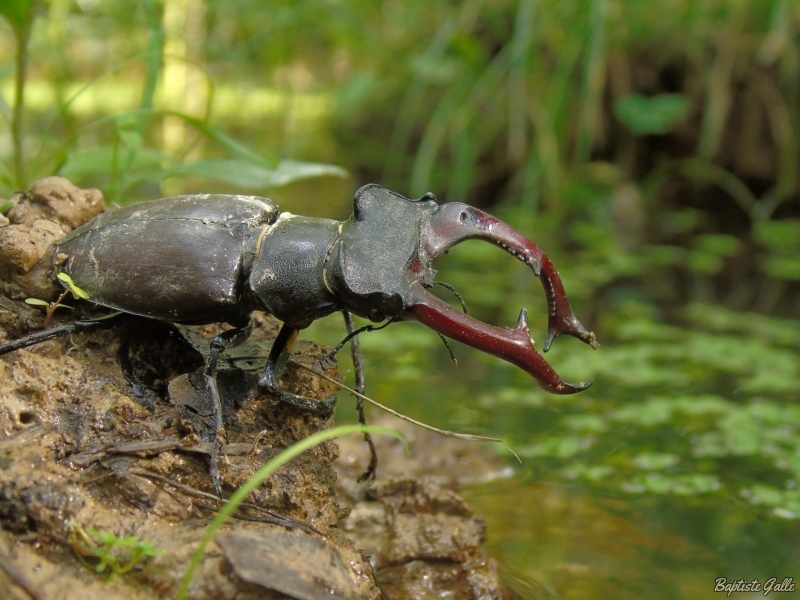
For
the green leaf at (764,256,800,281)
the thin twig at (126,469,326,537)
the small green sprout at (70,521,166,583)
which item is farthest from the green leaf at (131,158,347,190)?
the green leaf at (764,256,800,281)

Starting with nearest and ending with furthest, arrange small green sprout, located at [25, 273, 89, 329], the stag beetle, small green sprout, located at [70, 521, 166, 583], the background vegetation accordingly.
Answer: small green sprout, located at [70, 521, 166, 583]
the stag beetle
small green sprout, located at [25, 273, 89, 329]
the background vegetation

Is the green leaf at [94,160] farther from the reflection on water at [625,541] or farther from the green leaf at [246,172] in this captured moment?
the reflection on water at [625,541]

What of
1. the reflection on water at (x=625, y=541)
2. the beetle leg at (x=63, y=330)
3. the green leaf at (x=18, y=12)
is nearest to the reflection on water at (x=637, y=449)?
the reflection on water at (x=625, y=541)

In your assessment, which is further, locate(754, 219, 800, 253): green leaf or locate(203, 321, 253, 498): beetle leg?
locate(754, 219, 800, 253): green leaf

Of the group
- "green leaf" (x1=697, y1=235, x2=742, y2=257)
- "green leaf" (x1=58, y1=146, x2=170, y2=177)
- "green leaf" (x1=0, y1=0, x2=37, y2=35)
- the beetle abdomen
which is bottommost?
"green leaf" (x1=697, y1=235, x2=742, y2=257)

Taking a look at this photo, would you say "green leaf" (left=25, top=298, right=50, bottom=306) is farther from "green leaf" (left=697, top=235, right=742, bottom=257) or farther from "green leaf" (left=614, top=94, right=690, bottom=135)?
"green leaf" (left=614, top=94, right=690, bottom=135)

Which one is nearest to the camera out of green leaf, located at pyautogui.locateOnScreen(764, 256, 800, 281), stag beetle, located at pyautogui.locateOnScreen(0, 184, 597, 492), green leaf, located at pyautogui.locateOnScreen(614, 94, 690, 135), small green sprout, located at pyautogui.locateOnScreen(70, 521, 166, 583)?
small green sprout, located at pyautogui.locateOnScreen(70, 521, 166, 583)
